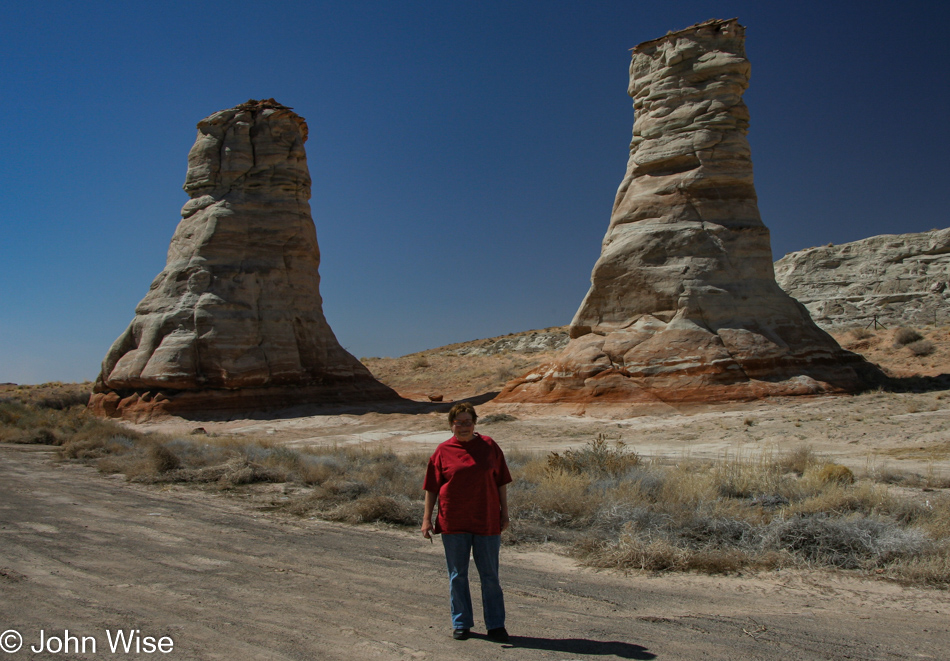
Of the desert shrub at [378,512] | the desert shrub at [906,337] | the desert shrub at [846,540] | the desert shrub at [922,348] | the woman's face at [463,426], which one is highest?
the desert shrub at [906,337]

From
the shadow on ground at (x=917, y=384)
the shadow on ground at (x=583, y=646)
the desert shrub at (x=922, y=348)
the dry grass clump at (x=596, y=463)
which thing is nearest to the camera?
the shadow on ground at (x=583, y=646)

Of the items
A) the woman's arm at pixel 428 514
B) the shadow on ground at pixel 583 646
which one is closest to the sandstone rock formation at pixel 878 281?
the shadow on ground at pixel 583 646

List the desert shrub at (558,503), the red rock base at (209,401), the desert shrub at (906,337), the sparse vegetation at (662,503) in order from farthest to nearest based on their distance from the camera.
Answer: the desert shrub at (906,337)
the red rock base at (209,401)
the desert shrub at (558,503)
the sparse vegetation at (662,503)

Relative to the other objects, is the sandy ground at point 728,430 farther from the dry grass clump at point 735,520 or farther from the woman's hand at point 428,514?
the woman's hand at point 428,514

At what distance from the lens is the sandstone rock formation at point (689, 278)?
17.0 meters

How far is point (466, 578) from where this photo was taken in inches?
150

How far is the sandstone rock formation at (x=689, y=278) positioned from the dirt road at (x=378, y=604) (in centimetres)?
1232

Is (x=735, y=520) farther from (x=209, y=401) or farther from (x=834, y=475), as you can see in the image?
(x=209, y=401)

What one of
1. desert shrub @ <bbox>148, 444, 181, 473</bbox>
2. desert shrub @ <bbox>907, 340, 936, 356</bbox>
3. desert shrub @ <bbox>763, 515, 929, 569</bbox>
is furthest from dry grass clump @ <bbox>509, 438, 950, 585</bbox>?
desert shrub @ <bbox>907, 340, 936, 356</bbox>

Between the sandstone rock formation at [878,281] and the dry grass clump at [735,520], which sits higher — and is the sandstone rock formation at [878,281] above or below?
above

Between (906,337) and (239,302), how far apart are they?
27285mm

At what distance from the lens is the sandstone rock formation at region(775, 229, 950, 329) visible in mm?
30750

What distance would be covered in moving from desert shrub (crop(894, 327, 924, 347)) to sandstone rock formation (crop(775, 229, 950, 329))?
209 inches

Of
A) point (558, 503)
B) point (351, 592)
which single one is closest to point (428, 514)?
point (351, 592)
